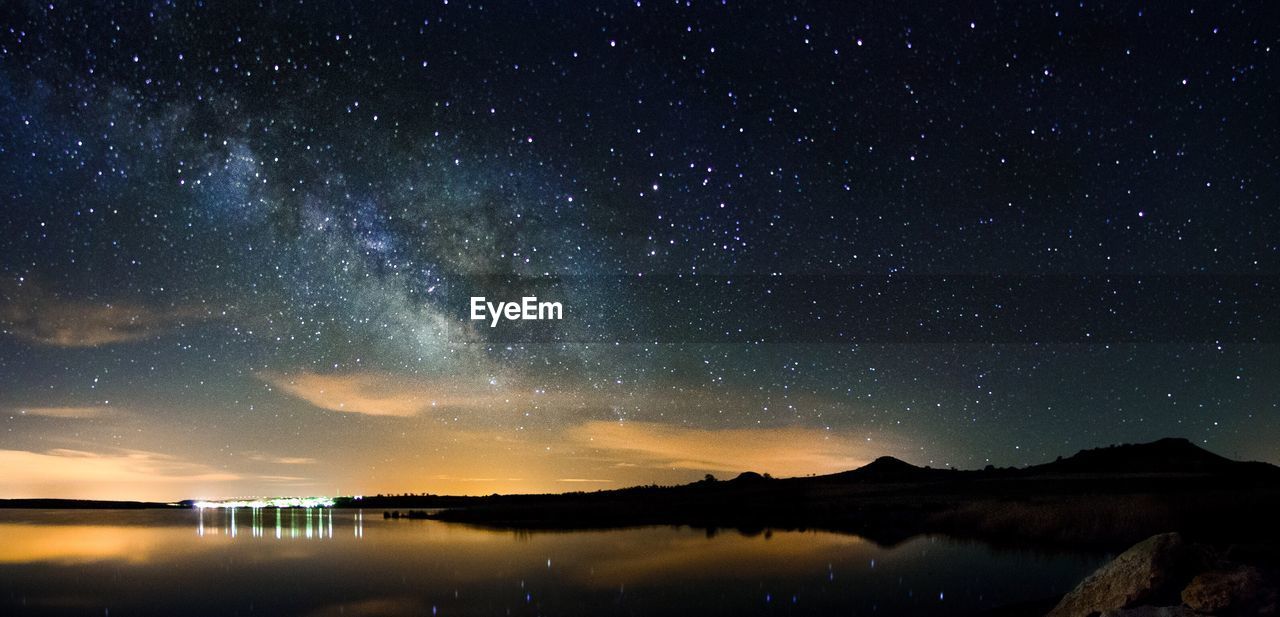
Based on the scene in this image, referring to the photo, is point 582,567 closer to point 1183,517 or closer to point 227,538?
point 1183,517

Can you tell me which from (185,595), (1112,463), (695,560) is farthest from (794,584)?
(1112,463)

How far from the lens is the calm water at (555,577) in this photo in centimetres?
1989

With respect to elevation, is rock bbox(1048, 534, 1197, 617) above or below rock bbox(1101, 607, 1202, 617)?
above

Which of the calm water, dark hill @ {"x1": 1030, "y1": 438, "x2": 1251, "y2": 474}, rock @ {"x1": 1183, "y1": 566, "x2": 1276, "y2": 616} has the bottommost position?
dark hill @ {"x1": 1030, "y1": 438, "x2": 1251, "y2": 474}

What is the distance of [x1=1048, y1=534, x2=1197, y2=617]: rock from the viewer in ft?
41.6

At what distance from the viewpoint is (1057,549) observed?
89.4 ft

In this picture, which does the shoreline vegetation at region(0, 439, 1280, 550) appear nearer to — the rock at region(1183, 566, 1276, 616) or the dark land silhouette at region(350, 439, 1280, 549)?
the dark land silhouette at region(350, 439, 1280, 549)

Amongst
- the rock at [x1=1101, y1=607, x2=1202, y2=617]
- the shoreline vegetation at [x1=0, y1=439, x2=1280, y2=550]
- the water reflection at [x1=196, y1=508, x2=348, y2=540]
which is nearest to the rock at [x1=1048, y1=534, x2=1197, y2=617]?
the rock at [x1=1101, y1=607, x2=1202, y2=617]

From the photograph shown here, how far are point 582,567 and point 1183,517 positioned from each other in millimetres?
19704

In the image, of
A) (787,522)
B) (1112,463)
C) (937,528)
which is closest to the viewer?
(937,528)

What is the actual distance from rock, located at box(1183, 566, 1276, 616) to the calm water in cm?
576

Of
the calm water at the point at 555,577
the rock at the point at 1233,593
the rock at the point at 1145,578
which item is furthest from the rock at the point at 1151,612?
the calm water at the point at 555,577

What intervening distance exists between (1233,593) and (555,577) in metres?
17.4

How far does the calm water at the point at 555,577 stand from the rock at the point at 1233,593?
227 inches
